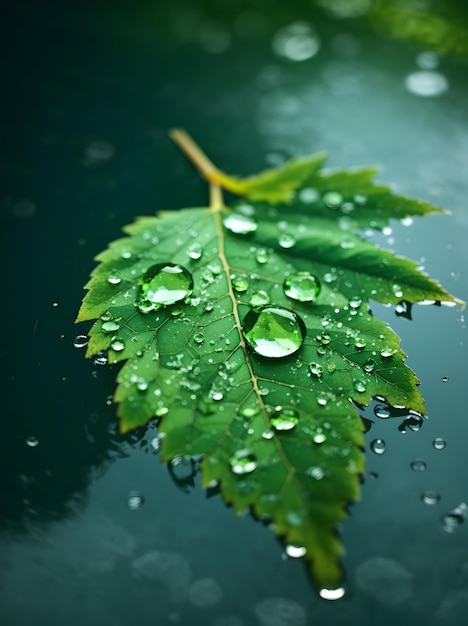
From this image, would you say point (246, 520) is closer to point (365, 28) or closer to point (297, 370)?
Result: point (297, 370)

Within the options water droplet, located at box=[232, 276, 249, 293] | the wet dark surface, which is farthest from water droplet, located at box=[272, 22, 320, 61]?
water droplet, located at box=[232, 276, 249, 293]

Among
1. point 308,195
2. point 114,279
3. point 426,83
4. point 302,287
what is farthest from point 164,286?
point 426,83

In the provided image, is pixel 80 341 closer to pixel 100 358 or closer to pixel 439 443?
pixel 100 358

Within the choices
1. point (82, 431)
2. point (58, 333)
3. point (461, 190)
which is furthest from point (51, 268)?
point (461, 190)

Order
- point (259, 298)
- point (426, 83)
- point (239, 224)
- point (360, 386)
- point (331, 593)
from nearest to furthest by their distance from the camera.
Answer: point (331, 593) → point (360, 386) → point (259, 298) → point (239, 224) → point (426, 83)

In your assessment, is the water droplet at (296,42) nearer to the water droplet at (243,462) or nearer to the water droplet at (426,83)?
the water droplet at (426,83)

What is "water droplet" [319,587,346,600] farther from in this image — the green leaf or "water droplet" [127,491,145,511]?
"water droplet" [127,491,145,511]

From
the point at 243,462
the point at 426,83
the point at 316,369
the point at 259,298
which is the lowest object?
the point at 243,462
